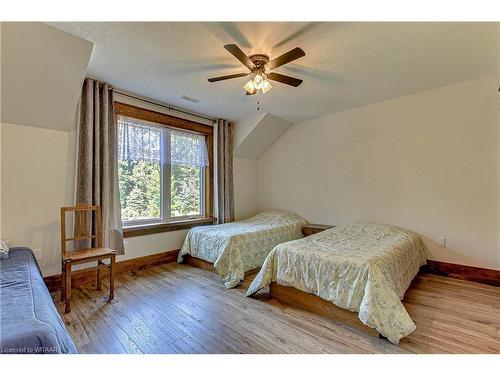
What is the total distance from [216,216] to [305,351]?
288 cm

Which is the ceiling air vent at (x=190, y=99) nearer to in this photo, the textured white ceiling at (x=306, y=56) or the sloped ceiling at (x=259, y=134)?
the textured white ceiling at (x=306, y=56)

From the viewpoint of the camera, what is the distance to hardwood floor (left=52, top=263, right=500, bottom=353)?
5.70ft

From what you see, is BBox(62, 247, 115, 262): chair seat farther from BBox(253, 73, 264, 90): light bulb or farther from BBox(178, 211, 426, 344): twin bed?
BBox(253, 73, 264, 90): light bulb

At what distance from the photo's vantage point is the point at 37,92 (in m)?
2.31

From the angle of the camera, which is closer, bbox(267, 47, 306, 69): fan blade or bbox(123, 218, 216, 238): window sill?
bbox(267, 47, 306, 69): fan blade

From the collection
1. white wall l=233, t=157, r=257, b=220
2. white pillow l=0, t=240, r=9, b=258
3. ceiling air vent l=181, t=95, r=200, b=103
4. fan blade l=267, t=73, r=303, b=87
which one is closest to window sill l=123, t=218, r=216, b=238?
white wall l=233, t=157, r=257, b=220

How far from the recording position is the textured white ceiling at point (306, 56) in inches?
74.7

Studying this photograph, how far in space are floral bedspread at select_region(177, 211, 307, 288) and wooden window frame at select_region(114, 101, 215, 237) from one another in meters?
0.37

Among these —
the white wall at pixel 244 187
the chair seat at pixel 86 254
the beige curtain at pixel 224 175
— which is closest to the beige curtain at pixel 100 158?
the chair seat at pixel 86 254

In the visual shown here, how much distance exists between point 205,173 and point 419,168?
3.33 meters

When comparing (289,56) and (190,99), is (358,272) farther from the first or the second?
(190,99)

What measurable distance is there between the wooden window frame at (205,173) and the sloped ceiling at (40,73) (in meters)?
0.77
